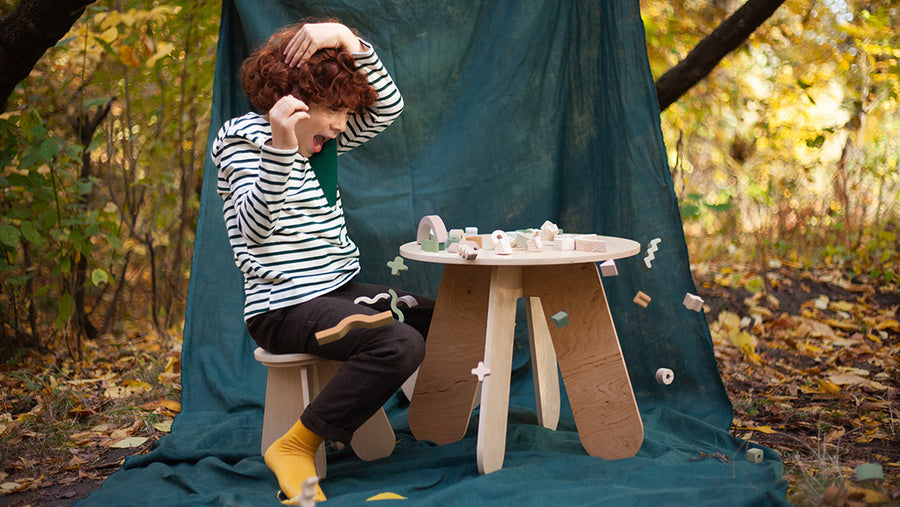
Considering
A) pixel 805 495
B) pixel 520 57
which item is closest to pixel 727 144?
pixel 520 57

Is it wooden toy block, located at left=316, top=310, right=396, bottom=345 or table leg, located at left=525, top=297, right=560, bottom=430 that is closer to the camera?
wooden toy block, located at left=316, top=310, right=396, bottom=345

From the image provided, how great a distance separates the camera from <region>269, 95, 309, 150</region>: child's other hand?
1726 millimetres

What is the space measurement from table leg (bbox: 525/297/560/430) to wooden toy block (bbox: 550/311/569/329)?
1.03ft

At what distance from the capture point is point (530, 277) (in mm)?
2076

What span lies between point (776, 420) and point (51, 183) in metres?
3.07

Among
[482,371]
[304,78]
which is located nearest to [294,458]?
[482,371]

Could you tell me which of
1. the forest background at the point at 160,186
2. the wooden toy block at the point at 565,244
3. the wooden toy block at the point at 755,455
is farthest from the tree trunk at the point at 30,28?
the wooden toy block at the point at 755,455

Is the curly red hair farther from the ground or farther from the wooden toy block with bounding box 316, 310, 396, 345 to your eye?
the ground

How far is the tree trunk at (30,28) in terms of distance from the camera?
2320mm

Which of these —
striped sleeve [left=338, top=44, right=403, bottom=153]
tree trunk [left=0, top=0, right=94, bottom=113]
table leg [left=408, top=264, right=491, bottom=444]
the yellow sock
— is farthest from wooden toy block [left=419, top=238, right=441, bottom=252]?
tree trunk [left=0, top=0, right=94, bottom=113]

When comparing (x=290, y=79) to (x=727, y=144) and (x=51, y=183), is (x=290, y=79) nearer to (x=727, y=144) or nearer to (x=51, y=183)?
(x=51, y=183)

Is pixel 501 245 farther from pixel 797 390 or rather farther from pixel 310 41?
pixel 797 390

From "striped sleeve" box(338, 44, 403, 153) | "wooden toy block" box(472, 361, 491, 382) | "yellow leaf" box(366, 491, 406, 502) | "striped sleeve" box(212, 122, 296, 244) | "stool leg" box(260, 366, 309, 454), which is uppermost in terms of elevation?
"striped sleeve" box(338, 44, 403, 153)

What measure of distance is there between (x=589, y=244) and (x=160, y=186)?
104 inches
